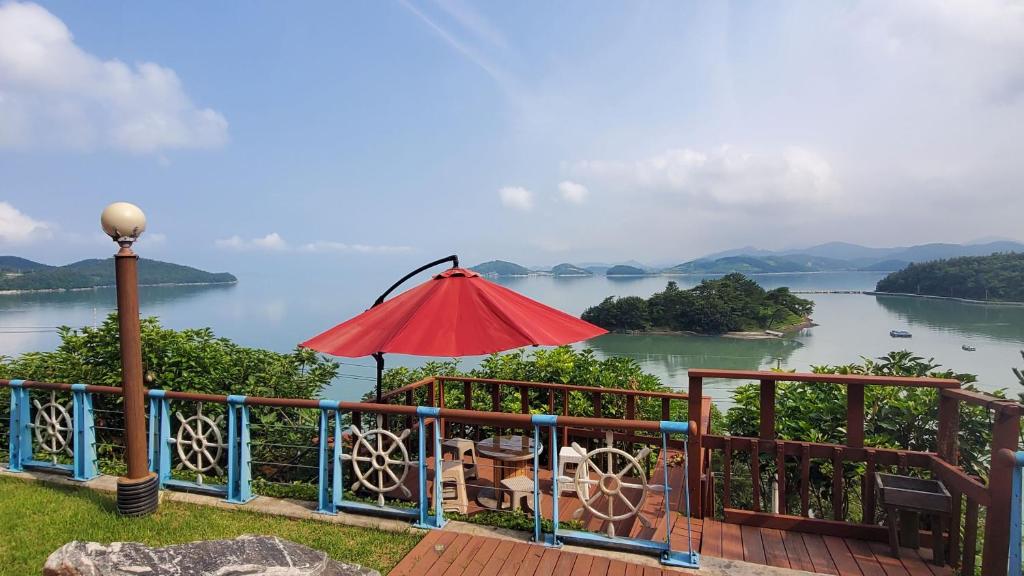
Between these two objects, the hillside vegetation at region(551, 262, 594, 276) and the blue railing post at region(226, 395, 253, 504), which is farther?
the hillside vegetation at region(551, 262, 594, 276)

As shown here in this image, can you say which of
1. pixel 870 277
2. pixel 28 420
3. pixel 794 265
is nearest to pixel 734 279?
pixel 28 420

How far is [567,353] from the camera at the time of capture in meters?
6.68

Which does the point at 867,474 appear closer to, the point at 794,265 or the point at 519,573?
the point at 519,573

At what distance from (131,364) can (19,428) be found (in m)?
1.95

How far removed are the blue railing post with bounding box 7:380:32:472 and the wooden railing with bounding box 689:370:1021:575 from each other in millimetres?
5553

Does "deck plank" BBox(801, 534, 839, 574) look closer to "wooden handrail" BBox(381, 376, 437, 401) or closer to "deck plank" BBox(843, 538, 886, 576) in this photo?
"deck plank" BBox(843, 538, 886, 576)

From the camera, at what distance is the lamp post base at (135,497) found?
140 inches

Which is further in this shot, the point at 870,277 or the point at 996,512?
the point at 870,277

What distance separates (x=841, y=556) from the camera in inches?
119

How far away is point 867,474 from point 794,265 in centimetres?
22233

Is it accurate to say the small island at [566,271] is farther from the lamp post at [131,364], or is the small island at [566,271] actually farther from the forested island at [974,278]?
the lamp post at [131,364]

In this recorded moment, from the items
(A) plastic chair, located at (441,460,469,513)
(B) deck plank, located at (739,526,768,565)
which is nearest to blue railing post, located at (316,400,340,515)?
(A) plastic chair, located at (441,460,469,513)

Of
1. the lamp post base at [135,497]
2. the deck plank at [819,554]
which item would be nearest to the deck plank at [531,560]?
the deck plank at [819,554]

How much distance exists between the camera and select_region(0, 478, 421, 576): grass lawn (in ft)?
10.0
